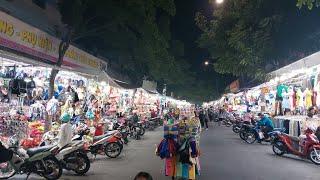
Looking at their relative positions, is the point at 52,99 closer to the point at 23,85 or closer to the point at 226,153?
the point at 23,85

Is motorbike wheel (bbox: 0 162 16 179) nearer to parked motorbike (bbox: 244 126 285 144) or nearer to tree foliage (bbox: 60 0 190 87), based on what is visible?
tree foliage (bbox: 60 0 190 87)

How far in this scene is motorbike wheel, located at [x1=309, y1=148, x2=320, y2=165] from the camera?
1382 cm

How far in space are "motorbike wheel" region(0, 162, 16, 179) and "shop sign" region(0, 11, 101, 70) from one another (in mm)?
4461

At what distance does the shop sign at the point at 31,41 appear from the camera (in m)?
13.7

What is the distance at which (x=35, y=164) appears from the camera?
402 inches

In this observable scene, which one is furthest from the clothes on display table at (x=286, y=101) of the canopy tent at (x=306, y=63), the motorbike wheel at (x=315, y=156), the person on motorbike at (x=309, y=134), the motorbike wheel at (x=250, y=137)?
the motorbike wheel at (x=315, y=156)

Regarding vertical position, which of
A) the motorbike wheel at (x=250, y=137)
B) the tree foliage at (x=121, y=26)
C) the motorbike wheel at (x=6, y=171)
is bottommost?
the motorbike wheel at (x=6, y=171)

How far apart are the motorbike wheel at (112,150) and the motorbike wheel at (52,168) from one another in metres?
4.67

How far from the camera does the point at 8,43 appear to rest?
1398 centimetres

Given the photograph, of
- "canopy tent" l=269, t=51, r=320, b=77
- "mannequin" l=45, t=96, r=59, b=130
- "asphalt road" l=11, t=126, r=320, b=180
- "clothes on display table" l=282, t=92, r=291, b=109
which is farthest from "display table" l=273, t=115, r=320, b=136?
"mannequin" l=45, t=96, r=59, b=130

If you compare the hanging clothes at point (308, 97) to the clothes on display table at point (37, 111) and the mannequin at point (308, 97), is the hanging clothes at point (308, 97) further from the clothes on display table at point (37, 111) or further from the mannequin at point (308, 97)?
the clothes on display table at point (37, 111)

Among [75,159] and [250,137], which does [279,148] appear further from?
[75,159]

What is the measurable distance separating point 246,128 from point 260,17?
6014 millimetres

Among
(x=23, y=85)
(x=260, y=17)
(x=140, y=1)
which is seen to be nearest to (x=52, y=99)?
(x=23, y=85)
